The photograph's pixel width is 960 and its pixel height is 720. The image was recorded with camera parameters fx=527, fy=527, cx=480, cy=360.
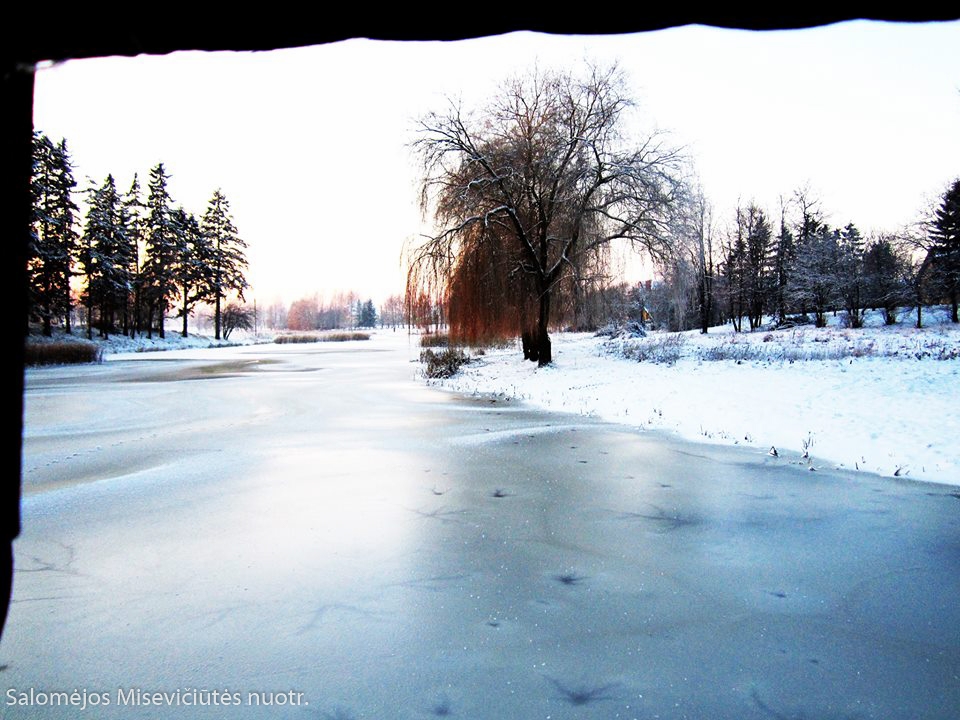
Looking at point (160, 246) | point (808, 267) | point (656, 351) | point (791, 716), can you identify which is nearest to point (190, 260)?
point (160, 246)

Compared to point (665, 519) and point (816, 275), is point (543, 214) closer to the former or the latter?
point (665, 519)

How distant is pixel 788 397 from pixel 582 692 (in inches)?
392

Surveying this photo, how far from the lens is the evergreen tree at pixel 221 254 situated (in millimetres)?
55812

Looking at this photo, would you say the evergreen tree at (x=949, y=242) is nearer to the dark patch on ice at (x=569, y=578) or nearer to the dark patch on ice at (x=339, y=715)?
the dark patch on ice at (x=569, y=578)

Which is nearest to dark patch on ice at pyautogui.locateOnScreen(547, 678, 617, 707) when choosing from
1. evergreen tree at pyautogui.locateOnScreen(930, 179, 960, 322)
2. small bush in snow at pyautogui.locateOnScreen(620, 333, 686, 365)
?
small bush in snow at pyautogui.locateOnScreen(620, 333, 686, 365)

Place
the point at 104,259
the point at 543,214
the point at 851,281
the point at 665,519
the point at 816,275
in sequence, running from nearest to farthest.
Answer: the point at 665,519, the point at 543,214, the point at 851,281, the point at 816,275, the point at 104,259

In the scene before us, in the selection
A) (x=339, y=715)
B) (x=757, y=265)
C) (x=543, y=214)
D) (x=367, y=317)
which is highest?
(x=757, y=265)

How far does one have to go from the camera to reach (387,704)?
7.80 feet

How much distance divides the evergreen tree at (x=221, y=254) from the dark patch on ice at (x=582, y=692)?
59881 mm

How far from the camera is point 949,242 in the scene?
3497 cm

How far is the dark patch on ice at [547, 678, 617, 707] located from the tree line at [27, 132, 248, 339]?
41.8m

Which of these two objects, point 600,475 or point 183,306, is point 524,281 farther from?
point 183,306

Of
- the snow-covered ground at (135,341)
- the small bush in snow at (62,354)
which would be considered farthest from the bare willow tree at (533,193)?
the snow-covered ground at (135,341)

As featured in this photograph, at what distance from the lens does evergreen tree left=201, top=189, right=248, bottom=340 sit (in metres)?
55.8
